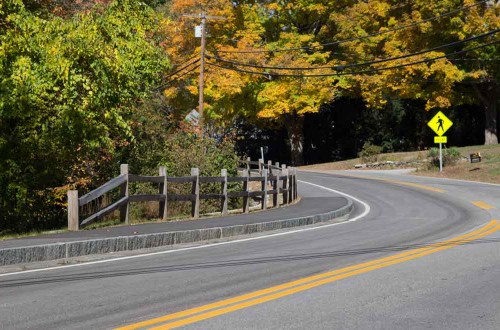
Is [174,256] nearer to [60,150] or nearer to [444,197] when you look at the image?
[60,150]

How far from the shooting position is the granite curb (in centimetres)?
1084

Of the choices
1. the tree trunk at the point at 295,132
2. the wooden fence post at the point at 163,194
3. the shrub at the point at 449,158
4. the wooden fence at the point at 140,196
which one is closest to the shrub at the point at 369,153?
the tree trunk at the point at 295,132

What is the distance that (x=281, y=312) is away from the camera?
7.13 meters

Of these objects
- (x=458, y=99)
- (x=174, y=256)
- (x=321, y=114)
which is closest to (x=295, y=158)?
(x=321, y=114)

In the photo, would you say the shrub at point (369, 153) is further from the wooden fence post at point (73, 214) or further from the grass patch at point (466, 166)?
the wooden fence post at point (73, 214)

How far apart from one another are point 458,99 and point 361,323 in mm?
46116

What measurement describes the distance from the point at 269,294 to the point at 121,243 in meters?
5.16

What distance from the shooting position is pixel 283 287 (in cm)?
862

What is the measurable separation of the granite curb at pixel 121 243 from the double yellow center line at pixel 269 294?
173 inches

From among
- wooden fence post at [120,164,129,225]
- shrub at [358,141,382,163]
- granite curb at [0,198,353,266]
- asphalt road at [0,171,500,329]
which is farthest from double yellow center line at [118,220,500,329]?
shrub at [358,141,382,163]

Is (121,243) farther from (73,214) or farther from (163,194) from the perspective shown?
(163,194)

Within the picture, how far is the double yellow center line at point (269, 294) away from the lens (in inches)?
264

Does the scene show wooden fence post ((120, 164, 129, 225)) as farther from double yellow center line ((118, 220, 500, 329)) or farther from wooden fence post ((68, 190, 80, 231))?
double yellow center line ((118, 220, 500, 329))

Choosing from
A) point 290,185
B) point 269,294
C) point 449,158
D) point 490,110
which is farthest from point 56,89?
point 490,110
